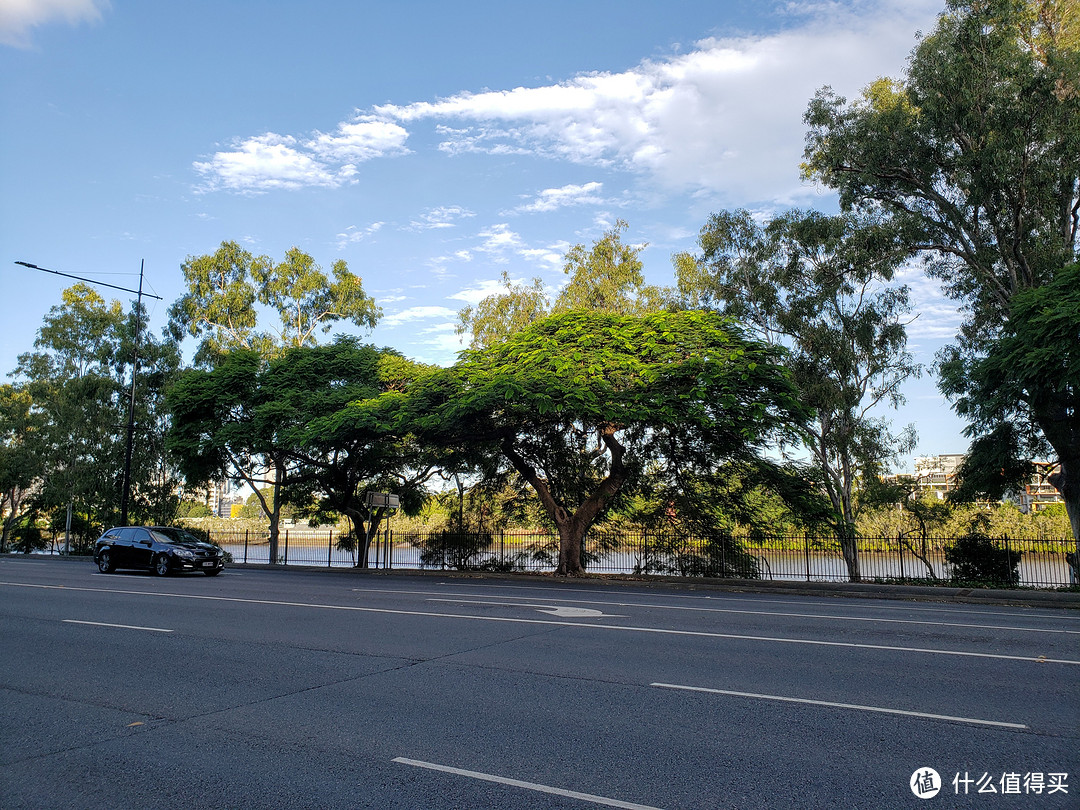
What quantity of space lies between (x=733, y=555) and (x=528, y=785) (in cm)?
2413

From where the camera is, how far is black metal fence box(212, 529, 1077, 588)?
2484 centimetres

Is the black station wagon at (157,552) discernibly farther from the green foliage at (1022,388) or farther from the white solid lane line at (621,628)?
the green foliage at (1022,388)

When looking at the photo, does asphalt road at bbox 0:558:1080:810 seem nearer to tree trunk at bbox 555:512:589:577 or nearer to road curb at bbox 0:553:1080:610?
road curb at bbox 0:553:1080:610

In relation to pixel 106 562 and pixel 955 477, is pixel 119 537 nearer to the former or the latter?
pixel 106 562

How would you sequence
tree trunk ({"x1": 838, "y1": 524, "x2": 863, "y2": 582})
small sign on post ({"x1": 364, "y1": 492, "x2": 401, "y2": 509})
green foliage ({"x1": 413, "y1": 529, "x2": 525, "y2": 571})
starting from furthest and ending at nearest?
green foliage ({"x1": 413, "y1": 529, "x2": 525, "y2": 571}) < small sign on post ({"x1": 364, "y1": 492, "x2": 401, "y2": 509}) < tree trunk ({"x1": 838, "y1": 524, "x2": 863, "y2": 582})

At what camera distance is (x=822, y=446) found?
102ft

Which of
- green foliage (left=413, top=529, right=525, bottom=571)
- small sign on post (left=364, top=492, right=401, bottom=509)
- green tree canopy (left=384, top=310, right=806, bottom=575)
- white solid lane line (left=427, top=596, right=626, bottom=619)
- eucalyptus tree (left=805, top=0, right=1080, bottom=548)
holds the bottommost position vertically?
green foliage (left=413, top=529, right=525, bottom=571)

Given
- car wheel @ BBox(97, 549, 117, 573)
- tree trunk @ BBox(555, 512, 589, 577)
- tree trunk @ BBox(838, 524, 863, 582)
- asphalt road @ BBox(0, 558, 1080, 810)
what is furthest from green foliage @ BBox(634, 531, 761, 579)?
car wheel @ BBox(97, 549, 117, 573)

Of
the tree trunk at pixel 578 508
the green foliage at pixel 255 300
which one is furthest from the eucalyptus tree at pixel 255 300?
the tree trunk at pixel 578 508

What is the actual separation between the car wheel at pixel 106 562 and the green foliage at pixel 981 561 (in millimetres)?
28396

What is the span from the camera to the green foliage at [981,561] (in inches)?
934

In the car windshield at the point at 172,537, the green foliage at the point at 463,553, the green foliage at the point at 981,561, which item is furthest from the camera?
the green foliage at the point at 463,553

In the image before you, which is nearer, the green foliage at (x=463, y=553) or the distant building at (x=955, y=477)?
the distant building at (x=955, y=477)

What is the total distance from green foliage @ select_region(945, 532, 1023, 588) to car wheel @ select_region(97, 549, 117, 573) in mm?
28396
